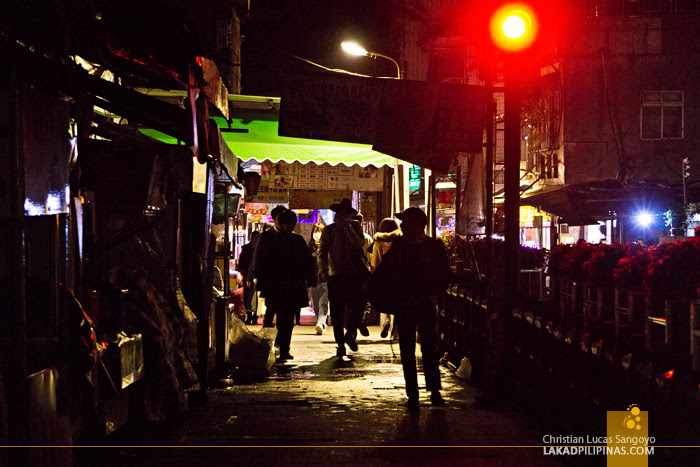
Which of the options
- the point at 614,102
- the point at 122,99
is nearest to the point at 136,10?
the point at 122,99

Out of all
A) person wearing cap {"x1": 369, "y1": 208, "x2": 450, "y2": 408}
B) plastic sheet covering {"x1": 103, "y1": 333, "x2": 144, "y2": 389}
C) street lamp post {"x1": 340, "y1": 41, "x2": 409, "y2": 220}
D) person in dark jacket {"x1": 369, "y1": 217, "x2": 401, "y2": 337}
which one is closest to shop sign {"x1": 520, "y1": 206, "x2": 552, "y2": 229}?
street lamp post {"x1": 340, "y1": 41, "x2": 409, "y2": 220}

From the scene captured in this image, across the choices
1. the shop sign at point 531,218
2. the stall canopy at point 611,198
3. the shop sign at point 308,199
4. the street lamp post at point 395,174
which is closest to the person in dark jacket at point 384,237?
the street lamp post at point 395,174

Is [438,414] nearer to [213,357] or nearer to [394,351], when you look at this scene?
[213,357]

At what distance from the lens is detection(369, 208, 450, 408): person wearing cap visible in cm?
819

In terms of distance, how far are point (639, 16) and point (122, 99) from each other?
99.7 ft

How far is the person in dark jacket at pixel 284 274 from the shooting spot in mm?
11742

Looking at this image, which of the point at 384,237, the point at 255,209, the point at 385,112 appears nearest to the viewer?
the point at 385,112

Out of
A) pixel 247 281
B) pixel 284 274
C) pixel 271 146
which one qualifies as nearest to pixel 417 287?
pixel 284 274

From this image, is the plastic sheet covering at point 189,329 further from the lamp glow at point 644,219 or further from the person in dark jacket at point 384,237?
the lamp glow at point 644,219

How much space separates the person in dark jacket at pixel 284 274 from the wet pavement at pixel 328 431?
6.33 feet

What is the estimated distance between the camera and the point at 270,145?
47.4 feet

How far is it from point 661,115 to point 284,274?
25478mm

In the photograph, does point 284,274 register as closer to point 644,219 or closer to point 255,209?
point 255,209

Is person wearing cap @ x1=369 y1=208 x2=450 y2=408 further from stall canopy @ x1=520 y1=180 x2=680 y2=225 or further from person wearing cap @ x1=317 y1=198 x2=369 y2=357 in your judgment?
stall canopy @ x1=520 y1=180 x2=680 y2=225
